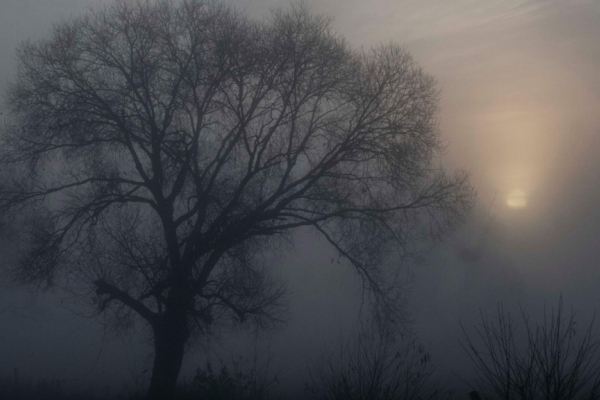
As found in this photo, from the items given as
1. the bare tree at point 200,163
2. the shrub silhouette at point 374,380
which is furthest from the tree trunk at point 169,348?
the shrub silhouette at point 374,380

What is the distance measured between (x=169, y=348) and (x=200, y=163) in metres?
4.14

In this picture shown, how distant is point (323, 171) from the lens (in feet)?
45.4

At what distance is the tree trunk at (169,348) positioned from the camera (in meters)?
13.2

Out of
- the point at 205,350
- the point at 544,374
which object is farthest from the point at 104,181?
the point at 544,374

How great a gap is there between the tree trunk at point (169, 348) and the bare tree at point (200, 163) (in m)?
0.04

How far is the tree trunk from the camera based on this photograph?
1320 centimetres

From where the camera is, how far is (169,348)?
13.5 meters

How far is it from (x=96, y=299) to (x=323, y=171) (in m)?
5.43

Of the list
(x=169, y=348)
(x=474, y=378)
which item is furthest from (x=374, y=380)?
(x=169, y=348)

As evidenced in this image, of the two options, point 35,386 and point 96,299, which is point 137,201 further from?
point 35,386

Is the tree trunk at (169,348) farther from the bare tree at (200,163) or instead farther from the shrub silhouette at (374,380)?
the shrub silhouette at (374,380)

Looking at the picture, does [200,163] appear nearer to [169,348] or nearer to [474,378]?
[169,348]

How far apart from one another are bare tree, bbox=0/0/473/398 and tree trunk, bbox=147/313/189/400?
36 mm

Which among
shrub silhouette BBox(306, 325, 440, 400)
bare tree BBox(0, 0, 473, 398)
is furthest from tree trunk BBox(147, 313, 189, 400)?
shrub silhouette BBox(306, 325, 440, 400)
